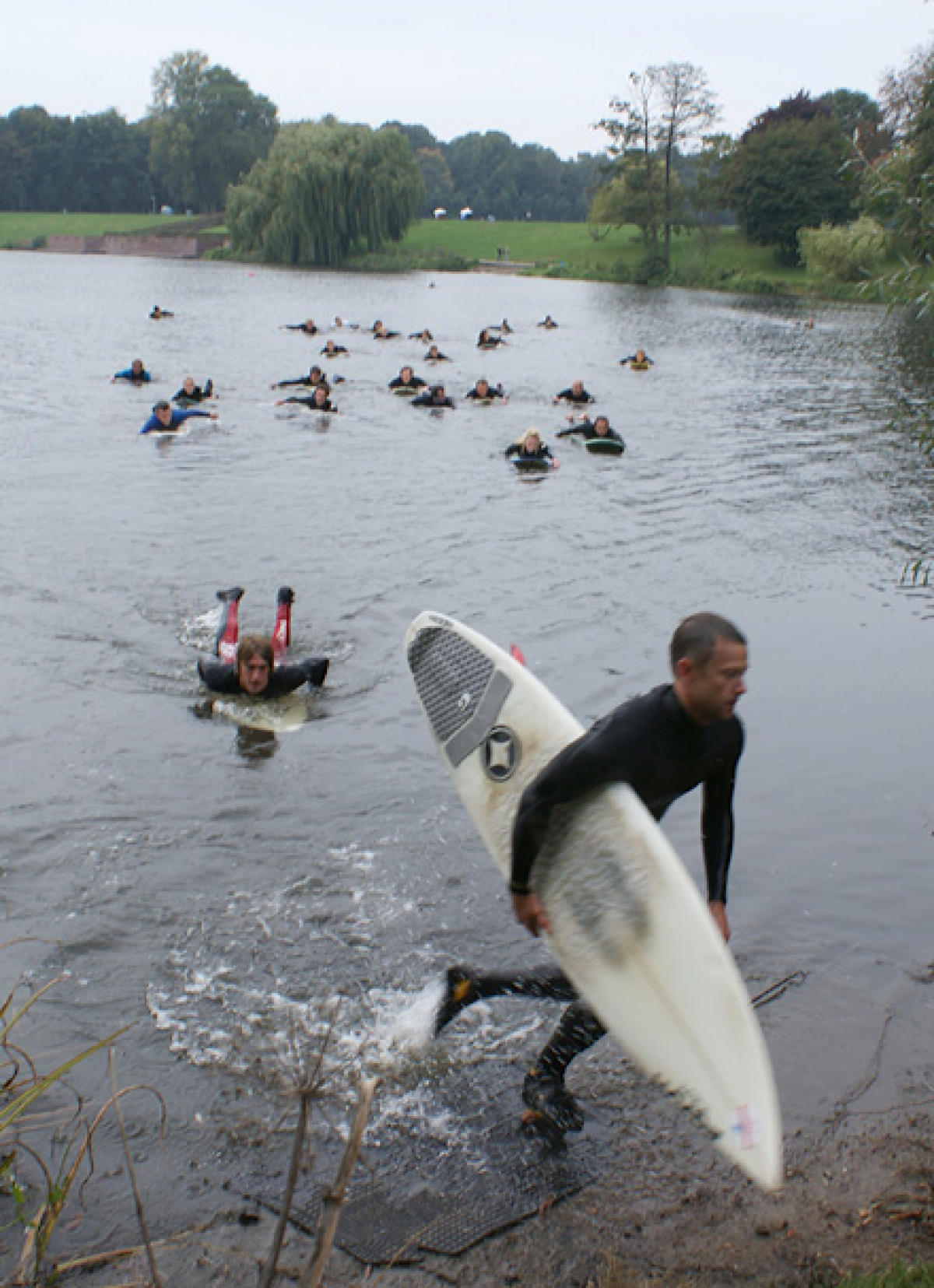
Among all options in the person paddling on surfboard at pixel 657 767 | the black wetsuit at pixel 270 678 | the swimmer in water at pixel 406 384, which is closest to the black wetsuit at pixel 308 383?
the swimmer in water at pixel 406 384

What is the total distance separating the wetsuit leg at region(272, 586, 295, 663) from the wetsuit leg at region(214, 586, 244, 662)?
38cm

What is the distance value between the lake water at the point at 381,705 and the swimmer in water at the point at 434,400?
2.21 feet

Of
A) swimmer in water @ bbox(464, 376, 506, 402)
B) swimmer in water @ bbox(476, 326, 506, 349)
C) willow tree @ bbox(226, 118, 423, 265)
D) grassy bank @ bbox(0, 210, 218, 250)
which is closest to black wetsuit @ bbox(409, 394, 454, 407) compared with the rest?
swimmer in water @ bbox(464, 376, 506, 402)

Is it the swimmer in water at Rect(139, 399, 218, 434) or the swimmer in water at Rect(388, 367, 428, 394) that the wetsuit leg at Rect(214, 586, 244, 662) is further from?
the swimmer in water at Rect(388, 367, 428, 394)

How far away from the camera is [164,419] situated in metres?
23.1

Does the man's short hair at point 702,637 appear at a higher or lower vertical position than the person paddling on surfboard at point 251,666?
higher

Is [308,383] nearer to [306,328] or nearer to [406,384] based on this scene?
[406,384]

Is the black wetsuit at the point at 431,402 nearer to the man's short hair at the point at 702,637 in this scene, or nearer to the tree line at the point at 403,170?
the tree line at the point at 403,170

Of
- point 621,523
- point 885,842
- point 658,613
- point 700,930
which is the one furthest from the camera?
point 621,523

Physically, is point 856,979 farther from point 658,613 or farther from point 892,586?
point 892,586

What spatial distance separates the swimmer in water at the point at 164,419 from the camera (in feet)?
75.7

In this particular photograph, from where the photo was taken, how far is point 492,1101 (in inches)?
208

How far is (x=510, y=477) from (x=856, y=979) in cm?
1534

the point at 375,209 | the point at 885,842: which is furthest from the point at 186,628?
the point at 375,209
